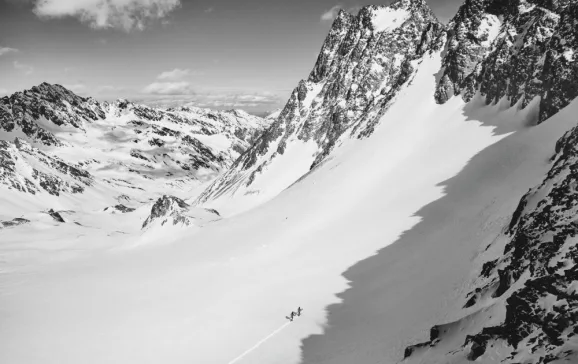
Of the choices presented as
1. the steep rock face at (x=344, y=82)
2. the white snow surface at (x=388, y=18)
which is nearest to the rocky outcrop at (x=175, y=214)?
the steep rock face at (x=344, y=82)

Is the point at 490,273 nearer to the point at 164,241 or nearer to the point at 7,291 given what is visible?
the point at 7,291

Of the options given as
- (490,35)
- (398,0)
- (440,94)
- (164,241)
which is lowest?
(164,241)

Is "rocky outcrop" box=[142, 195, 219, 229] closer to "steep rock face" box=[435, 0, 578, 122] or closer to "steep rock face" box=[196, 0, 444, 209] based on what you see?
"steep rock face" box=[196, 0, 444, 209]

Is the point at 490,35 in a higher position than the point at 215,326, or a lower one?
higher

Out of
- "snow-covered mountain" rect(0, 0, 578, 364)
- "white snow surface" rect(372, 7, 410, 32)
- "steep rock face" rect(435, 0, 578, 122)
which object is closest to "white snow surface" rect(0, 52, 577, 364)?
"snow-covered mountain" rect(0, 0, 578, 364)

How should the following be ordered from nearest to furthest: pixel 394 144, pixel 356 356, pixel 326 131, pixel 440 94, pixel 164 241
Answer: pixel 356 356
pixel 394 144
pixel 440 94
pixel 164 241
pixel 326 131

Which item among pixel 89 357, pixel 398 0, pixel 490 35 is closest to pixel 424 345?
pixel 89 357

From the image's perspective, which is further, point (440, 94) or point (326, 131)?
point (326, 131)
